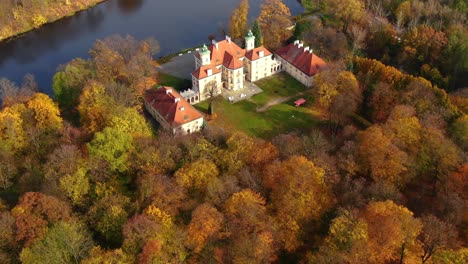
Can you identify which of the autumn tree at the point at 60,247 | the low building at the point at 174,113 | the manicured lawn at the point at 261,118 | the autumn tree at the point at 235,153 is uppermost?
the autumn tree at the point at 235,153

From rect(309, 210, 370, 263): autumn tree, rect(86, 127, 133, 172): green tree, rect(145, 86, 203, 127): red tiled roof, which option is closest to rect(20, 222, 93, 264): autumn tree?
rect(86, 127, 133, 172): green tree

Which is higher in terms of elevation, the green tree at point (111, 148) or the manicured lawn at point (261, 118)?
the green tree at point (111, 148)

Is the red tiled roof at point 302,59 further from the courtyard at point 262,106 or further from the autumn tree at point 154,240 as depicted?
the autumn tree at point 154,240

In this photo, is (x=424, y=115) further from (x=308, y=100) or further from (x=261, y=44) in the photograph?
(x=261, y=44)

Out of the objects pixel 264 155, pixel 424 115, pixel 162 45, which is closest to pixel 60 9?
pixel 162 45

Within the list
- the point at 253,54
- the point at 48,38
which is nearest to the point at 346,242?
the point at 253,54

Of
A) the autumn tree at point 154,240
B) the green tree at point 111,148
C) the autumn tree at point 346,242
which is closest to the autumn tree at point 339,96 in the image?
the autumn tree at point 346,242

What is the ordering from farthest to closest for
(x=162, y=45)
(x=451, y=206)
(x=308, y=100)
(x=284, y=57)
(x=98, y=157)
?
(x=162, y=45) → (x=284, y=57) → (x=308, y=100) → (x=98, y=157) → (x=451, y=206)
